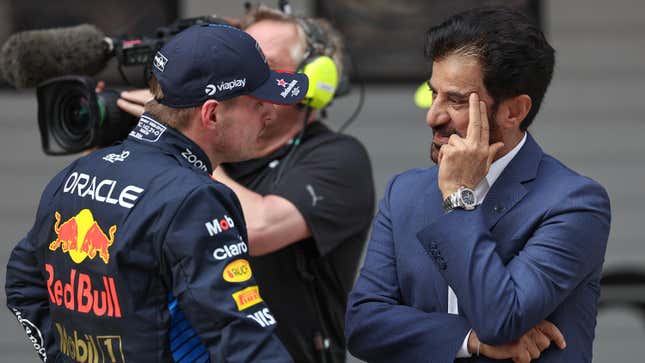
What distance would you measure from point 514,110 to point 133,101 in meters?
1.21

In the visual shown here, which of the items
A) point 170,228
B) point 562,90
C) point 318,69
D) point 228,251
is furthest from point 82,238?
point 562,90

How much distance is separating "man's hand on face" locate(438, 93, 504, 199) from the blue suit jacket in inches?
3.4

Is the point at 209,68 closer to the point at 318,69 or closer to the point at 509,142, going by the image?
the point at 509,142

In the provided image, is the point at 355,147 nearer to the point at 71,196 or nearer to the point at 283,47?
the point at 283,47

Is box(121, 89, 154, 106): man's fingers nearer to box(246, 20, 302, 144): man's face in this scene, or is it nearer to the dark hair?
box(246, 20, 302, 144): man's face

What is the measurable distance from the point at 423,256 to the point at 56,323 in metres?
0.92

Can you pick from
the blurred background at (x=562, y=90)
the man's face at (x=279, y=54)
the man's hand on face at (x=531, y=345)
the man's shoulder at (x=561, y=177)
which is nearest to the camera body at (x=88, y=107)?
the man's face at (x=279, y=54)

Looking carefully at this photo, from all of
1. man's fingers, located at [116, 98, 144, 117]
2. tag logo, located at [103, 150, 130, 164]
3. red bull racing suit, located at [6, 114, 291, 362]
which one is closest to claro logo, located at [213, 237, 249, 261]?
red bull racing suit, located at [6, 114, 291, 362]

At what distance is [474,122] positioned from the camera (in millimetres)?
2553

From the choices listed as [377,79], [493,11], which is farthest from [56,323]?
[377,79]

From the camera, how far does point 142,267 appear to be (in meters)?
2.37

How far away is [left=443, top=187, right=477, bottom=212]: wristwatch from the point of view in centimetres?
249

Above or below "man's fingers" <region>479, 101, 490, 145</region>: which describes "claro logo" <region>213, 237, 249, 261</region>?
below

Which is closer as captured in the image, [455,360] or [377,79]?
[455,360]
